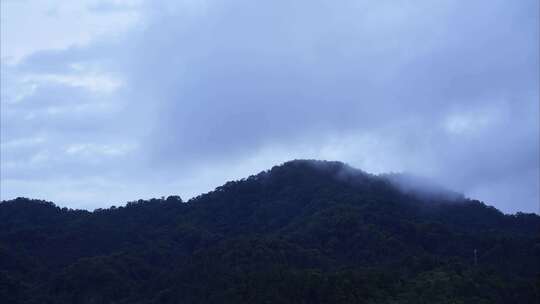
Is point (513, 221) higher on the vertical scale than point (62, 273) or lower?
higher

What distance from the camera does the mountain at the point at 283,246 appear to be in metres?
37.3

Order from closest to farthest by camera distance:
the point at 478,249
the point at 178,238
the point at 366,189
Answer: the point at 478,249 < the point at 178,238 < the point at 366,189

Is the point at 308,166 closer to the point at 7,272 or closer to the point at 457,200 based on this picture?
the point at 457,200

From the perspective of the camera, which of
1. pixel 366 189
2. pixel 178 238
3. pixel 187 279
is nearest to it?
pixel 187 279

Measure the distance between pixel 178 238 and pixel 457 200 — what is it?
24.4 meters

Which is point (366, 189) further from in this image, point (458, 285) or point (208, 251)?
point (458, 285)

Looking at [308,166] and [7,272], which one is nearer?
[7,272]

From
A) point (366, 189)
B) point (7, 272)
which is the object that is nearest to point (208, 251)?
point (7, 272)

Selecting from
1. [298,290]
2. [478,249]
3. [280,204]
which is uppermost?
[280,204]

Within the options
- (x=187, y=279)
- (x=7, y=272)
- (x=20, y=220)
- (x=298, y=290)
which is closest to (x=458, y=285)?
(x=298, y=290)

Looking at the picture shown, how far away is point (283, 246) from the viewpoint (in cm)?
4759

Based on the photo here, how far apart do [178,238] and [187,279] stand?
16711 mm

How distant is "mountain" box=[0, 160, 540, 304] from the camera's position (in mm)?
37281

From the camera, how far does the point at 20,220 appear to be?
63781 mm
